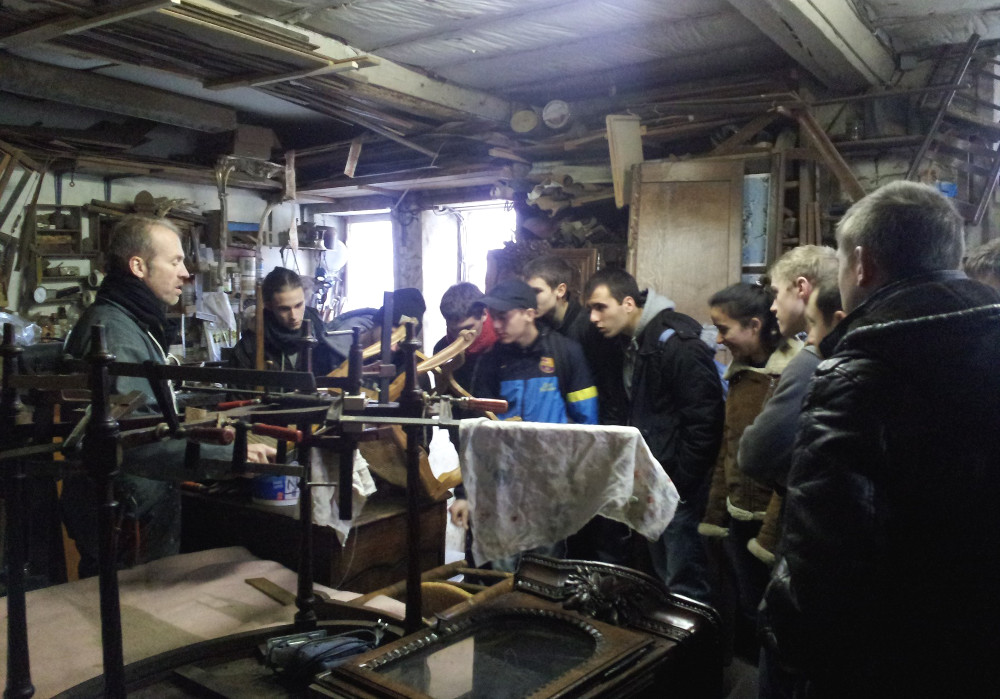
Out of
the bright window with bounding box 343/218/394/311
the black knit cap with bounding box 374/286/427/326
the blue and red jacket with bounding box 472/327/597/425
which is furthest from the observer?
the bright window with bounding box 343/218/394/311

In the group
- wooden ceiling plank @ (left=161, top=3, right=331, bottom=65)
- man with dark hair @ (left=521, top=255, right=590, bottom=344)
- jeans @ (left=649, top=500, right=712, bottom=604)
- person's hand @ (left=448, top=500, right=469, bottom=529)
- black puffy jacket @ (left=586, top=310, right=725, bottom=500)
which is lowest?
jeans @ (left=649, top=500, right=712, bottom=604)

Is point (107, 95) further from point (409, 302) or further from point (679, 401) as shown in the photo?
point (679, 401)

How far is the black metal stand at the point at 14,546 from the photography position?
1.93m

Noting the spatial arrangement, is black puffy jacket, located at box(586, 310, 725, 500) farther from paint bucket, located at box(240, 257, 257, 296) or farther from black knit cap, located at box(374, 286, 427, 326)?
paint bucket, located at box(240, 257, 257, 296)

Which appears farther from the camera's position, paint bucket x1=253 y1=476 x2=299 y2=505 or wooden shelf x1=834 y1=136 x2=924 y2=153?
wooden shelf x1=834 y1=136 x2=924 y2=153

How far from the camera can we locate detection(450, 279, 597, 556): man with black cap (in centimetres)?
330

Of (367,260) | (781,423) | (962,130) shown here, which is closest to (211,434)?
(781,423)

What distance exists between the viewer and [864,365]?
1.38 m

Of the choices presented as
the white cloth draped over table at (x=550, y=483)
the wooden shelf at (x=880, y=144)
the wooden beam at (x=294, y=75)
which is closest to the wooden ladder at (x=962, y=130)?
the wooden shelf at (x=880, y=144)

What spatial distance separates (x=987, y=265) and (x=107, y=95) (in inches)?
194

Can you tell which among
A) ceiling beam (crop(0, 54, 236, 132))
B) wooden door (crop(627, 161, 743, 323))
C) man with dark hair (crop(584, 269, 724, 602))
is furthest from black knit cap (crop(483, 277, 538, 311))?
ceiling beam (crop(0, 54, 236, 132))

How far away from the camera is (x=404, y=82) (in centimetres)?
452

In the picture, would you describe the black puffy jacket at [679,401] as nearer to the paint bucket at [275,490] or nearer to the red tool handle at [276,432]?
the paint bucket at [275,490]

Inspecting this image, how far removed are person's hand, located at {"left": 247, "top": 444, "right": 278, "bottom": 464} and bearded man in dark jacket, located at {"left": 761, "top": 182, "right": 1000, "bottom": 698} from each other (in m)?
1.45
